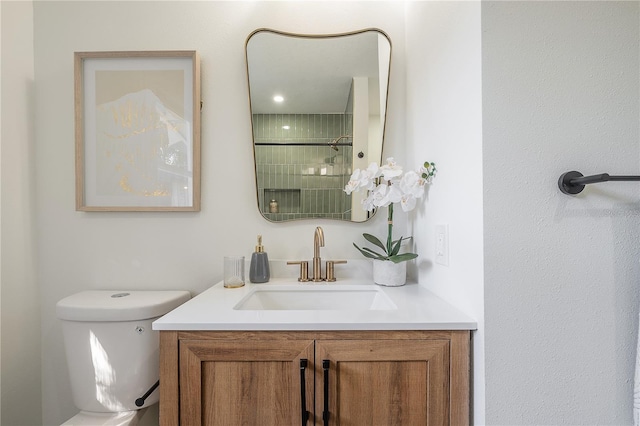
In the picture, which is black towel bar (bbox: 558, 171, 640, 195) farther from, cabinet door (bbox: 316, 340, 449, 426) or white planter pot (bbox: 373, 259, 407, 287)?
white planter pot (bbox: 373, 259, 407, 287)

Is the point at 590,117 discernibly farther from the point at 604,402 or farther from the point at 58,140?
the point at 58,140

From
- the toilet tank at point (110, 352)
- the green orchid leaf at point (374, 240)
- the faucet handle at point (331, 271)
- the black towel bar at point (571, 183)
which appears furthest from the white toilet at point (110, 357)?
the black towel bar at point (571, 183)

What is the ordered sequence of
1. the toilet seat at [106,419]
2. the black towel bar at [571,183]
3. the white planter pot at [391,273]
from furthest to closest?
the white planter pot at [391,273], the toilet seat at [106,419], the black towel bar at [571,183]

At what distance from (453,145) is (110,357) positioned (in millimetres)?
1326

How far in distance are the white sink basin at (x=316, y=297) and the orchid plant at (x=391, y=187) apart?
0.49ft

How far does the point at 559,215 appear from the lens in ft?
2.53

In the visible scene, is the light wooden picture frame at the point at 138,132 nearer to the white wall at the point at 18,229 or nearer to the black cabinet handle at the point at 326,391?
the white wall at the point at 18,229

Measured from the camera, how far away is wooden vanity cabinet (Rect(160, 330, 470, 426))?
0.81 metres

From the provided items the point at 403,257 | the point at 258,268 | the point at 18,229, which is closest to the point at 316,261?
the point at 258,268

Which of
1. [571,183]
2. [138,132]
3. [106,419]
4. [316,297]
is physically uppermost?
[138,132]

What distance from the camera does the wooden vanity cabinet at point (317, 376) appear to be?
32.1 inches

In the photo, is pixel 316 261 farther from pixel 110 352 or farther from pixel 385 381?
pixel 110 352

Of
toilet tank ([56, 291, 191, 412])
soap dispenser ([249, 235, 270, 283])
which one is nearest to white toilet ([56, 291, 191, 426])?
toilet tank ([56, 291, 191, 412])

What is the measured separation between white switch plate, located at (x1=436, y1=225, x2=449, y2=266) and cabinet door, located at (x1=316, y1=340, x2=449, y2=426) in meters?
0.27
